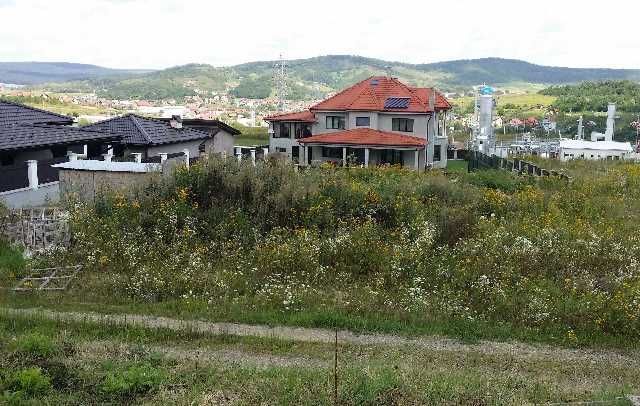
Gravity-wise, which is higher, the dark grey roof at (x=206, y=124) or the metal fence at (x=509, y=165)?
the dark grey roof at (x=206, y=124)

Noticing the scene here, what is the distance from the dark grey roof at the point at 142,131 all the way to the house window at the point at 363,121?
33.8 ft

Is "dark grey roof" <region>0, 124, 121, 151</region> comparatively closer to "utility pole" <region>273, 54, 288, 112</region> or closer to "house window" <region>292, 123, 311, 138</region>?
"house window" <region>292, 123, 311, 138</region>

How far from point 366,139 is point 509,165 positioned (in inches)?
319

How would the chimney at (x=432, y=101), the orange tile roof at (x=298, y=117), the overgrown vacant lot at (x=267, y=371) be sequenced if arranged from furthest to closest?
the orange tile roof at (x=298, y=117) → the chimney at (x=432, y=101) → the overgrown vacant lot at (x=267, y=371)

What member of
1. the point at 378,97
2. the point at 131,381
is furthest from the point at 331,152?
the point at 131,381

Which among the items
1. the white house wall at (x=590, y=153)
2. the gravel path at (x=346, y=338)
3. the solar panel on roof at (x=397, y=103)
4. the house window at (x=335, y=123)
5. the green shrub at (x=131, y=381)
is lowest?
the gravel path at (x=346, y=338)

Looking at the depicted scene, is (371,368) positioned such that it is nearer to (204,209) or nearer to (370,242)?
(370,242)

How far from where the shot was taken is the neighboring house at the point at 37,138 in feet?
69.6

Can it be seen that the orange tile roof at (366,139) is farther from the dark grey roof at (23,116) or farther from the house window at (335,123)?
the dark grey roof at (23,116)

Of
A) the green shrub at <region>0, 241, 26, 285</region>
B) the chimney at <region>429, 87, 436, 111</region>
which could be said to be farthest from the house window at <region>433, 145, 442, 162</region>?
the green shrub at <region>0, 241, 26, 285</region>

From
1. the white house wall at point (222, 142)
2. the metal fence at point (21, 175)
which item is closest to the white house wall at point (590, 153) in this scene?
the white house wall at point (222, 142)

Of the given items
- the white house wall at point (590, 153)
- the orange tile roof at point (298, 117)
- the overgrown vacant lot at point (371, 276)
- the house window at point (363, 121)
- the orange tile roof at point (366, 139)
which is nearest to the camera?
the overgrown vacant lot at point (371, 276)

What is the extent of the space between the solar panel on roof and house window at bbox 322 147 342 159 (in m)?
3.99

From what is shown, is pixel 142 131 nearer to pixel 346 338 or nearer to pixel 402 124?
pixel 402 124
